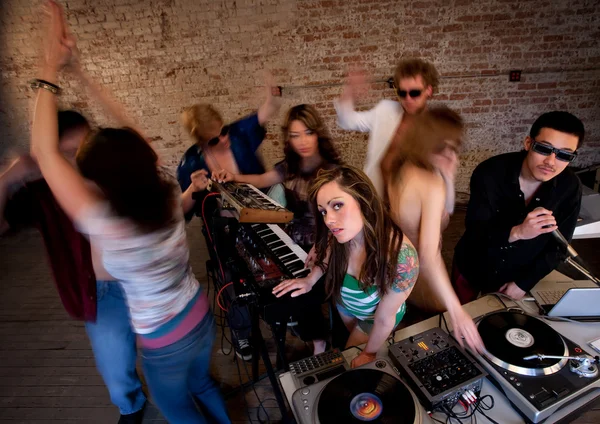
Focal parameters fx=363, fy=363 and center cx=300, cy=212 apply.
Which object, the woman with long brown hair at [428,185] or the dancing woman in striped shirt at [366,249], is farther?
the woman with long brown hair at [428,185]

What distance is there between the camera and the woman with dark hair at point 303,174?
2.19 m

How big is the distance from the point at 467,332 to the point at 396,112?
5.41 feet

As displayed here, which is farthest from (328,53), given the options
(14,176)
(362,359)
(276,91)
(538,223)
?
(362,359)

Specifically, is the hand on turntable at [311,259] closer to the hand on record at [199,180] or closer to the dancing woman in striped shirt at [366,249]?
the dancing woman in striped shirt at [366,249]

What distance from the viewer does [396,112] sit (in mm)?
2504

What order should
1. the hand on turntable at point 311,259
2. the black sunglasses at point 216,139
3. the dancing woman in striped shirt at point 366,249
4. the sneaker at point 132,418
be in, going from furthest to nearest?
1. the black sunglasses at point 216,139
2. the sneaker at point 132,418
3. the hand on turntable at point 311,259
4. the dancing woman in striped shirt at point 366,249

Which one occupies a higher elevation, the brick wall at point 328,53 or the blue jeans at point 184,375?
the brick wall at point 328,53

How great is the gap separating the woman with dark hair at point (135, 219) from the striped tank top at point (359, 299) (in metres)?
0.63

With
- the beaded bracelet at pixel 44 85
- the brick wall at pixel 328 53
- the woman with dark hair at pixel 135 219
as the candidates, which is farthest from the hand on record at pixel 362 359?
the brick wall at pixel 328 53

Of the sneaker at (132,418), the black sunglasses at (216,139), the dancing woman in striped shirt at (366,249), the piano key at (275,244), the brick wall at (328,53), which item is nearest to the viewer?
the dancing woman in striped shirt at (366,249)

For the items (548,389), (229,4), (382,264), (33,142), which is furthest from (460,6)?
(33,142)

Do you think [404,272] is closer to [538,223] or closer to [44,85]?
[538,223]

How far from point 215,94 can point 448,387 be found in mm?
3950

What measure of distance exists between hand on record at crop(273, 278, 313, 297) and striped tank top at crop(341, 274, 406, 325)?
0.54 ft
